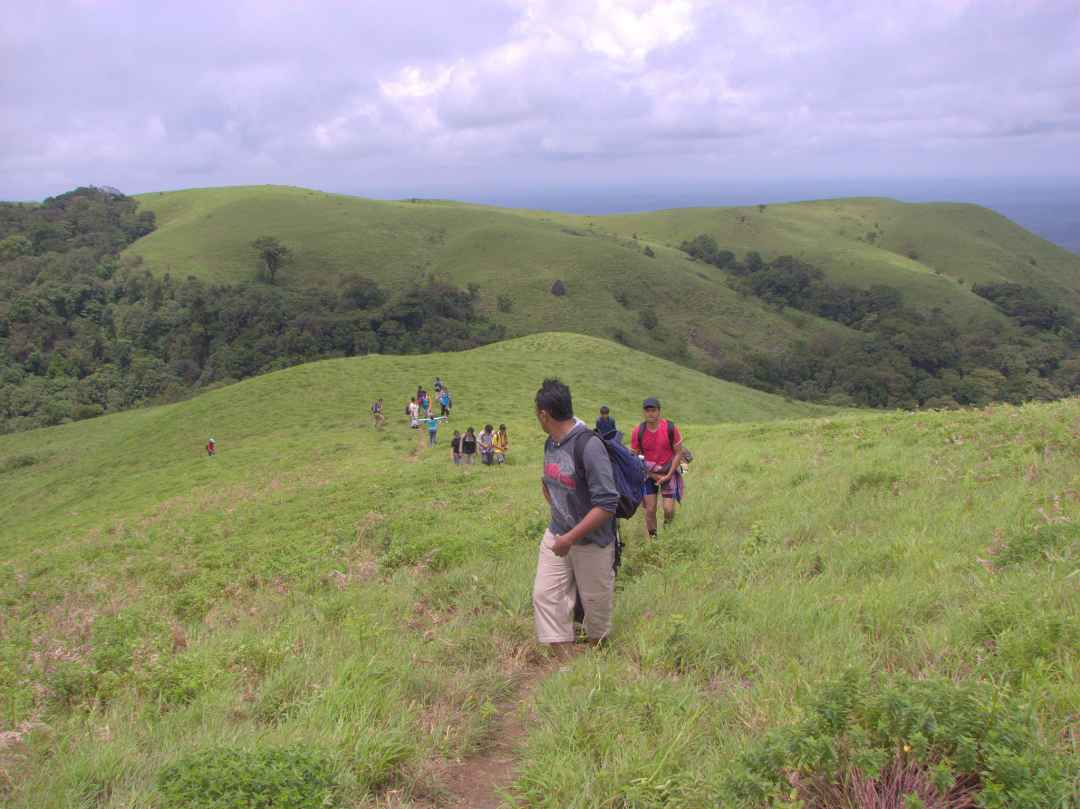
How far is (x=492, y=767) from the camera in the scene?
12.4ft

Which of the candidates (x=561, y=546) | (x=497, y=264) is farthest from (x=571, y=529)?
(x=497, y=264)

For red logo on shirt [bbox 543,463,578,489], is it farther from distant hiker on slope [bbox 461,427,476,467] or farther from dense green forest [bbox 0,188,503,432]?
dense green forest [bbox 0,188,503,432]

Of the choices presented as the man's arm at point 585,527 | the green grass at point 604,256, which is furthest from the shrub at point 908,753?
the green grass at point 604,256

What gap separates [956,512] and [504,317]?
268ft

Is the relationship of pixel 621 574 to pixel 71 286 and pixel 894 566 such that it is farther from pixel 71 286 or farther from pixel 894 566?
pixel 71 286

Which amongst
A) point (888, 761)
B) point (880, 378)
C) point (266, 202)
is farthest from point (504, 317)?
point (888, 761)

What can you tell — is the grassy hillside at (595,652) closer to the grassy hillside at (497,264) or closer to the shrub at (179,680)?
the shrub at (179,680)

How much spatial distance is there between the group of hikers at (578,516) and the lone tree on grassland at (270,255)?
98.9m

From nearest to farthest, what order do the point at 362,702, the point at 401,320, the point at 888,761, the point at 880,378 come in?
the point at 888,761
the point at 362,702
the point at 401,320
the point at 880,378

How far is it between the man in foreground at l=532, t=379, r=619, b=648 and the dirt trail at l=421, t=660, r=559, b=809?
71 cm

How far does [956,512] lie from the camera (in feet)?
22.6

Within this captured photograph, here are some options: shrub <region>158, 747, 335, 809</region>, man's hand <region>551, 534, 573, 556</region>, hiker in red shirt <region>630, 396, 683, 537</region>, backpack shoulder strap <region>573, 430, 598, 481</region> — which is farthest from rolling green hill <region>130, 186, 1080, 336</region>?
shrub <region>158, 747, 335, 809</region>

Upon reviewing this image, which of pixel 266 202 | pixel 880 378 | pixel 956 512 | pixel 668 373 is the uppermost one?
pixel 266 202

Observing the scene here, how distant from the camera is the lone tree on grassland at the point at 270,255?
9406 centimetres
